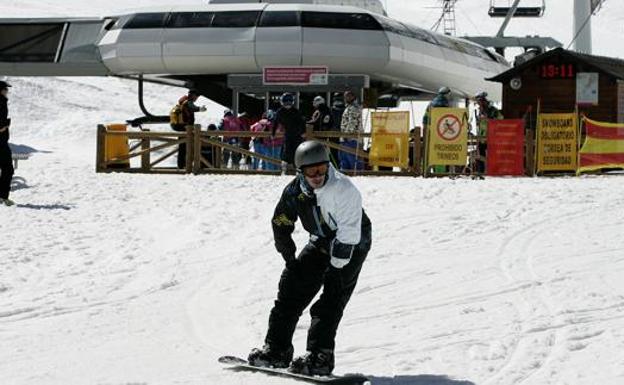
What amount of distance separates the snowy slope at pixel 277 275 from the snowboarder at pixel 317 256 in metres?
0.28

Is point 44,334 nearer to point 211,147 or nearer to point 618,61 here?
point 211,147

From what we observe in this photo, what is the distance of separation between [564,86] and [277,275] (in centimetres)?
1373

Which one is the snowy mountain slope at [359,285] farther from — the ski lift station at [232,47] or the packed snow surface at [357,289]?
the ski lift station at [232,47]

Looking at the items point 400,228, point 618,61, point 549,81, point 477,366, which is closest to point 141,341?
point 477,366

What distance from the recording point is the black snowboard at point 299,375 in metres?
6.54

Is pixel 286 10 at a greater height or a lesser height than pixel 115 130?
greater

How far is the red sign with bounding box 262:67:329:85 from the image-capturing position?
26734 millimetres

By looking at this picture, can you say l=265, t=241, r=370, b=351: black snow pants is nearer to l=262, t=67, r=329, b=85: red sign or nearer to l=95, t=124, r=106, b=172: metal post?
l=95, t=124, r=106, b=172: metal post

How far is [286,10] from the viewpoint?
2827 centimetres

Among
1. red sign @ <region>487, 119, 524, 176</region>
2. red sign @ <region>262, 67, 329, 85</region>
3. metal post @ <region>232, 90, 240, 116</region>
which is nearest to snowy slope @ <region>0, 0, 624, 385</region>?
red sign @ <region>487, 119, 524, 176</region>

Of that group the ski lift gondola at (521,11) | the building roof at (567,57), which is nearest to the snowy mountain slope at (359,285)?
the building roof at (567,57)

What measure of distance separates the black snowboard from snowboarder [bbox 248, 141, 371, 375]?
1.4 inches

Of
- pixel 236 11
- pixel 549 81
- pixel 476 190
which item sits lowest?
pixel 476 190

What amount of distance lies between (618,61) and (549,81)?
334 cm
